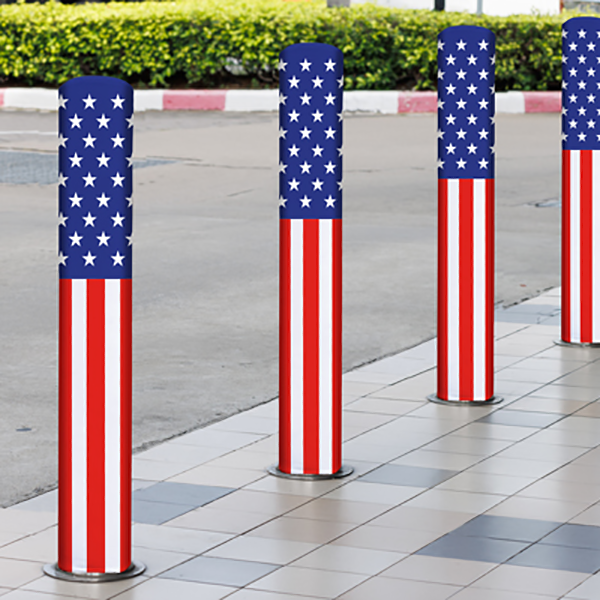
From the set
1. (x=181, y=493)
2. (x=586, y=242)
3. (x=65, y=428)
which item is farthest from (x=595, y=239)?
(x=65, y=428)

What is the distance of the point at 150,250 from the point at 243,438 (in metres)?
4.82

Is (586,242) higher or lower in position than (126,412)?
higher

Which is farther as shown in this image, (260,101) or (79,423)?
(260,101)

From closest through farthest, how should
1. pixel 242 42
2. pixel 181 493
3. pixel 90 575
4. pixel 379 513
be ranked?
pixel 90 575, pixel 379 513, pixel 181 493, pixel 242 42

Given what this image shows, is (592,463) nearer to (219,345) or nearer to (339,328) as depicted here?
(339,328)

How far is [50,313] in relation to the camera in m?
8.22

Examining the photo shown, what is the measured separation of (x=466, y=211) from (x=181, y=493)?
1784 mm

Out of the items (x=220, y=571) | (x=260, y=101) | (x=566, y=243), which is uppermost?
(x=260, y=101)

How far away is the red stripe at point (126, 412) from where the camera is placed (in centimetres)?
399

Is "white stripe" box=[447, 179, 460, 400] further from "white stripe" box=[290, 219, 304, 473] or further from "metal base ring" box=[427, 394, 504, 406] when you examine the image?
"white stripe" box=[290, 219, 304, 473]

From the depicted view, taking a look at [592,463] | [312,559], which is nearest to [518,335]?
[592,463]

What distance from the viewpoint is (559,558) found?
4277 millimetres

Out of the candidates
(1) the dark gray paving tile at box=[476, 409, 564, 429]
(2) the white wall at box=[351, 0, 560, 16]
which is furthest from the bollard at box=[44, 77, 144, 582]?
(2) the white wall at box=[351, 0, 560, 16]

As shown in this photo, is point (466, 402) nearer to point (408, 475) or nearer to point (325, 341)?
point (408, 475)
